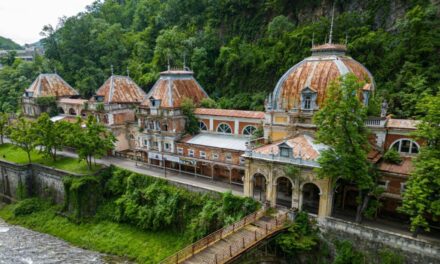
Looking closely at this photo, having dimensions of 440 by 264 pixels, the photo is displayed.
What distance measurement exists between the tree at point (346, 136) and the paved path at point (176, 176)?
1205 cm

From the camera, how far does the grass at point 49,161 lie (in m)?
43.8

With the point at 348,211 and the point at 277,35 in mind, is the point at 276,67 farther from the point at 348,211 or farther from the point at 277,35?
the point at 348,211

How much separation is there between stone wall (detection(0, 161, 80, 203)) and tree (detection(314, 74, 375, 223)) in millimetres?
36144

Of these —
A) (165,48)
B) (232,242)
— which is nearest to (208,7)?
(165,48)

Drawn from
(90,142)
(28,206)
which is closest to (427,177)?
(90,142)

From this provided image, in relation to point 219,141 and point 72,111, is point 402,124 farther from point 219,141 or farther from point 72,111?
point 72,111

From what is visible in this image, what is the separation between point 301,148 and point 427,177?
10.5 m

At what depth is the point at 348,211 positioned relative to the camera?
1195 inches

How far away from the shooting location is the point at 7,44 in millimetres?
187000

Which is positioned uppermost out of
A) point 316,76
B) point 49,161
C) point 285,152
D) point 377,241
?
point 316,76

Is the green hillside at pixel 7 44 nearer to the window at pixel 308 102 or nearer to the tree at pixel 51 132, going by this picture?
the tree at pixel 51 132

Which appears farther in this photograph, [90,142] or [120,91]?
[120,91]

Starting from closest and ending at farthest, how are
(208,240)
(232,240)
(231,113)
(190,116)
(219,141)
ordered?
(208,240) < (232,240) < (219,141) < (231,113) < (190,116)

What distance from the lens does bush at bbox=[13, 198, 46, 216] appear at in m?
43.1
